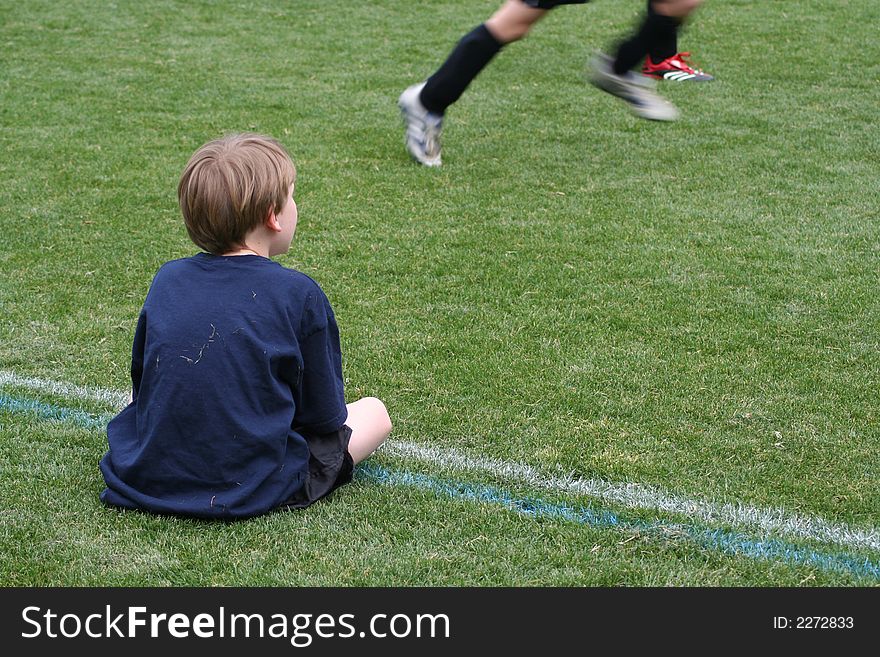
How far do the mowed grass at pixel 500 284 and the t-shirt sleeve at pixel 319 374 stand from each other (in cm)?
22

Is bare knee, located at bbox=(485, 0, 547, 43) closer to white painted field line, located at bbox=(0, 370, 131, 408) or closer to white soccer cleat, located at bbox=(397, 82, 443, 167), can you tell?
white soccer cleat, located at bbox=(397, 82, 443, 167)

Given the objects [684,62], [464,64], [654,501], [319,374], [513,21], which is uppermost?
[513,21]

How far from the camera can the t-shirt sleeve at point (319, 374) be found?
2.72m

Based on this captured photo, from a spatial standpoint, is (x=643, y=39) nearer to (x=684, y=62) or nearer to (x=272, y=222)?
(x=272, y=222)

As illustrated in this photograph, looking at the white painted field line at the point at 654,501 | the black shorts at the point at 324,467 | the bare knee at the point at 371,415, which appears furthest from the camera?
the bare knee at the point at 371,415

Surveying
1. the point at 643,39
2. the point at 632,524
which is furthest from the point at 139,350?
the point at 643,39

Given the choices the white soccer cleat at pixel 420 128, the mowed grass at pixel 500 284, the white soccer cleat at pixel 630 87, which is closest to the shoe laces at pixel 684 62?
the mowed grass at pixel 500 284

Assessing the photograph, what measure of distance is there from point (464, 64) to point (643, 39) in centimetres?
88

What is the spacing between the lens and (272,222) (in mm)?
2740

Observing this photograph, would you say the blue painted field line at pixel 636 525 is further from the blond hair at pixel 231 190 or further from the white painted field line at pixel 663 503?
the blond hair at pixel 231 190

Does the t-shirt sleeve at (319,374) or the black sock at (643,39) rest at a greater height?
the black sock at (643,39)

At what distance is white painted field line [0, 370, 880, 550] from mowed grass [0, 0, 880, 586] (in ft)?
0.14

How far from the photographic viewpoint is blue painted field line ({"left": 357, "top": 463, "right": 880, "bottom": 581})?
2.54 metres
